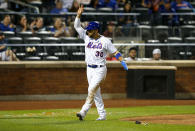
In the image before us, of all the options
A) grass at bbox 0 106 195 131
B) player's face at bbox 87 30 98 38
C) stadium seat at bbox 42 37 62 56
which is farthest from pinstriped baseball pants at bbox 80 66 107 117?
stadium seat at bbox 42 37 62 56

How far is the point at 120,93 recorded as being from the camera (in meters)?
16.9

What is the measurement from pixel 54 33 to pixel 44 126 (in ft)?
29.6

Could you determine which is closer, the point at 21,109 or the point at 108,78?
the point at 21,109

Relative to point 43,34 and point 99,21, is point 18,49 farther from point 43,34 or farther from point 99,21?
point 99,21

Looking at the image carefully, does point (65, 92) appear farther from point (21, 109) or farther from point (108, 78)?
point (21, 109)

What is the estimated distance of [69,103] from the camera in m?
15.7

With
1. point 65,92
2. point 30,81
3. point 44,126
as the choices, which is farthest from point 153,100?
point 44,126

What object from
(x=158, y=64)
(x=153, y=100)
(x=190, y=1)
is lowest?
(x=153, y=100)

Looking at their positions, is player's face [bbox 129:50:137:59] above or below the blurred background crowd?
below

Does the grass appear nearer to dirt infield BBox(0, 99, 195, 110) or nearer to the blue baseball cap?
dirt infield BBox(0, 99, 195, 110)

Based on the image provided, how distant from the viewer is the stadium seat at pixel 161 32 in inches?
720

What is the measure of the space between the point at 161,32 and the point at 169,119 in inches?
302

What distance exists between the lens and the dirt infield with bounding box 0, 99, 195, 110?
47.5 feet

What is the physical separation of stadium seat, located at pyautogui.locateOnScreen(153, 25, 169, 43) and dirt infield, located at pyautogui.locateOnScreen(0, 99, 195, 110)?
285 cm
